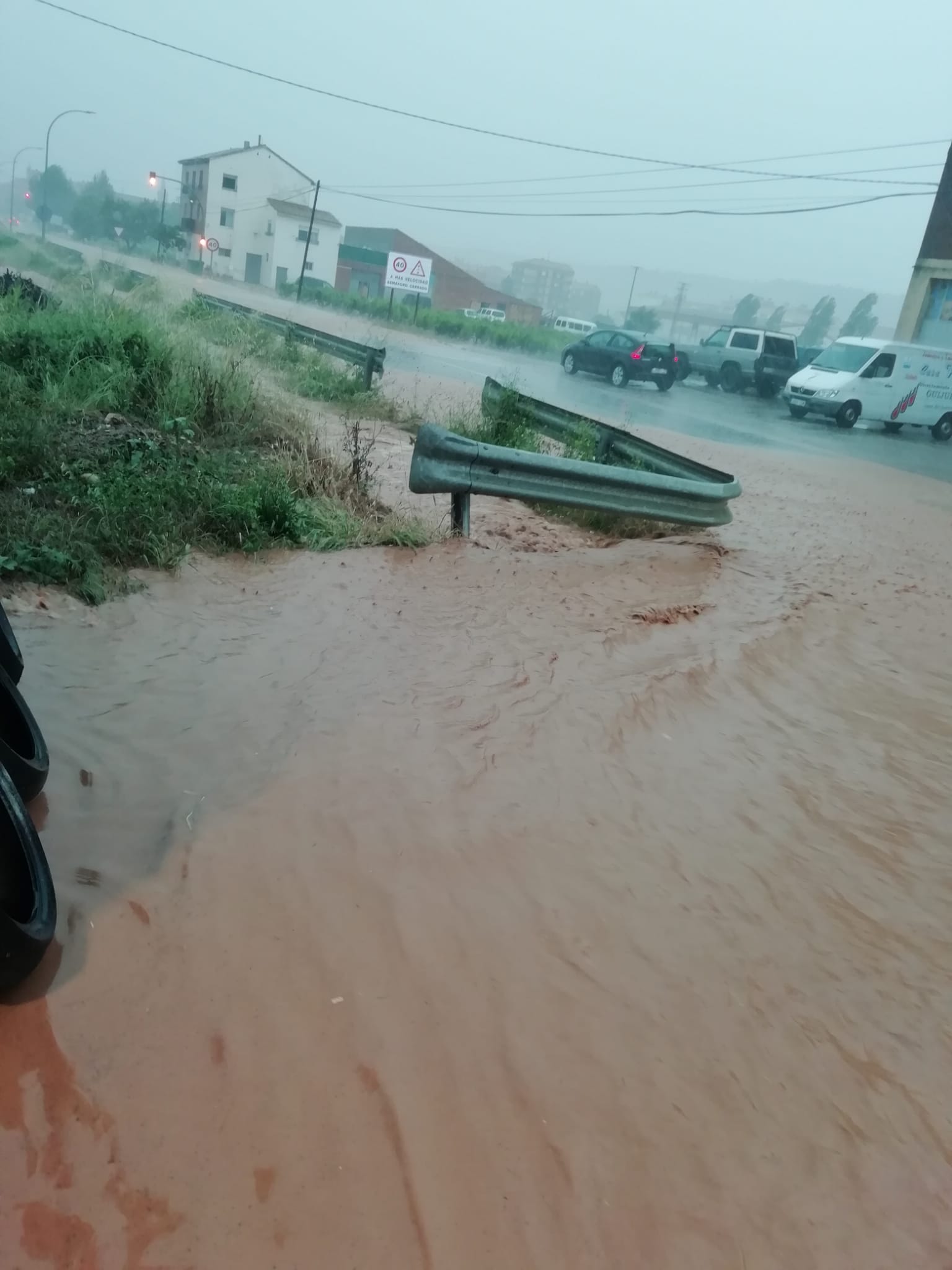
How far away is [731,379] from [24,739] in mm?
28919

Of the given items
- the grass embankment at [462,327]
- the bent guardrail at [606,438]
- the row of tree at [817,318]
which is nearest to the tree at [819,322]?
the row of tree at [817,318]

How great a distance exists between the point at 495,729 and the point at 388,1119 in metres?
2.11

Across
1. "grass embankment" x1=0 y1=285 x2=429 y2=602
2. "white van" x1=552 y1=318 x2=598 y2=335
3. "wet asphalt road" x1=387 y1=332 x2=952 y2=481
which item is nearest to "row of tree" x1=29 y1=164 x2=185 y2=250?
"white van" x1=552 y1=318 x2=598 y2=335

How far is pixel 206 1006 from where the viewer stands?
2.48 meters

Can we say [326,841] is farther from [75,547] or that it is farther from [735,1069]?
[75,547]

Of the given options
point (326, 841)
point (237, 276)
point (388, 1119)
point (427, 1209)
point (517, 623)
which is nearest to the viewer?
point (427, 1209)

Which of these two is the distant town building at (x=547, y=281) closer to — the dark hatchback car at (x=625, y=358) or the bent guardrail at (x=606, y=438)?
the dark hatchback car at (x=625, y=358)

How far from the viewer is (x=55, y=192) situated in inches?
2975

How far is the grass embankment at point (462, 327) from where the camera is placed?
134 feet

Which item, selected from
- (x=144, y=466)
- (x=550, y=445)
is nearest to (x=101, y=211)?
(x=550, y=445)

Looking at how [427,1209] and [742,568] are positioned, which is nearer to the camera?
[427,1209]

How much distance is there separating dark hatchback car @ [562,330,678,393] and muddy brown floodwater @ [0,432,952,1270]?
71.6 ft

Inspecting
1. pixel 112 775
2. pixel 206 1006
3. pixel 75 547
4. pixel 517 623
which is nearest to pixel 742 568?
pixel 517 623

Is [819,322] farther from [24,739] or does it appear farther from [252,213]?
[24,739]
